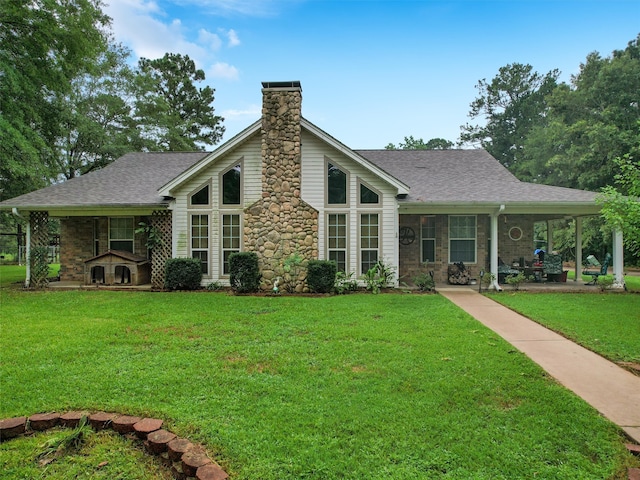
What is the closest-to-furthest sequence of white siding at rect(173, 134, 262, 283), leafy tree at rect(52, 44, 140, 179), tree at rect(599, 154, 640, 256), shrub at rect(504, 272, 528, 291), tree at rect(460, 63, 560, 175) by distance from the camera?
tree at rect(599, 154, 640, 256) < shrub at rect(504, 272, 528, 291) < white siding at rect(173, 134, 262, 283) < leafy tree at rect(52, 44, 140, 179) < tree at rect(460, 63, 560, 175)

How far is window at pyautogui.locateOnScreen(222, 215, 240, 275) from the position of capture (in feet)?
38.3

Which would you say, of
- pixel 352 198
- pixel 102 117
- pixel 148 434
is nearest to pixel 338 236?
pixel 352 198

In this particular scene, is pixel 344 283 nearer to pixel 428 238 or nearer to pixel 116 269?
pixel 428 238

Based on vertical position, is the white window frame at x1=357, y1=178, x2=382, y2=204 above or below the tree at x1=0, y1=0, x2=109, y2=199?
below

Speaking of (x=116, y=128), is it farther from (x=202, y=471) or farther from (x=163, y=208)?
(x=202, y=471)

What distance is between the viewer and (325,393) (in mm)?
3984

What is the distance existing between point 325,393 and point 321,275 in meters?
6.52

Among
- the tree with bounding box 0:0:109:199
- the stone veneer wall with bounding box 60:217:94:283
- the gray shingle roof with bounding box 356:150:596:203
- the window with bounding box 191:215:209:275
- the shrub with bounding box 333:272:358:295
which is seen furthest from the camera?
the stone veneer wall with bounding box 60:217:94:283

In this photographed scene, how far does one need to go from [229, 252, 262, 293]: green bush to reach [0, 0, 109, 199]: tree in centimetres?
830

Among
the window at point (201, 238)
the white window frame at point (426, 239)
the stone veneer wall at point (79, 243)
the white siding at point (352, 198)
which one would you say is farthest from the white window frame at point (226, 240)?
the white window frame at point (426, 239)

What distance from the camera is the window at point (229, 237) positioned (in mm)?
11688

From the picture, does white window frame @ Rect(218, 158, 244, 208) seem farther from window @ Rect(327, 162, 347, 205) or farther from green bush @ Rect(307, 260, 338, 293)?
green bush @ Rect(307, 260, 338, 293)

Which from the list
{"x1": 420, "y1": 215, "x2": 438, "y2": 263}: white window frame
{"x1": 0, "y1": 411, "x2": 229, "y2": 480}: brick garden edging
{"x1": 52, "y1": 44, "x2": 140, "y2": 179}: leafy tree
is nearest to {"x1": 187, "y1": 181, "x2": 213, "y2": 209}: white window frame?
{"x1": 420, "y1": 215, "x2": 438, "y2": 263}: white window frame

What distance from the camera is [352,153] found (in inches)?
436
